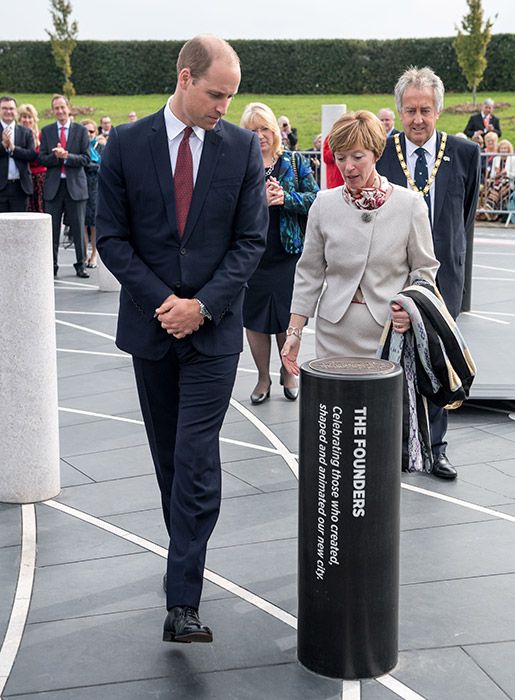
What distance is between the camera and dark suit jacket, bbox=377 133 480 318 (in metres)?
6.42

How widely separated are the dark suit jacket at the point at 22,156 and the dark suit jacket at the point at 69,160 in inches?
7.9

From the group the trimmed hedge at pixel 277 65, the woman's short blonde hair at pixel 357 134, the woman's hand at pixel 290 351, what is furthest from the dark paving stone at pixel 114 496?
the trimmed hedge at pixel 277 65

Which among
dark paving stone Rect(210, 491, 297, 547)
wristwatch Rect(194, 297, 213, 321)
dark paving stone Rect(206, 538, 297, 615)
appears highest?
wristwatch Rect(194, 297, 213, 321)

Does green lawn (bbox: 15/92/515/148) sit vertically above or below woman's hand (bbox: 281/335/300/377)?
above

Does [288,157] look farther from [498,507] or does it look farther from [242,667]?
[242,667]

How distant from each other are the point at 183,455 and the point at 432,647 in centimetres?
124

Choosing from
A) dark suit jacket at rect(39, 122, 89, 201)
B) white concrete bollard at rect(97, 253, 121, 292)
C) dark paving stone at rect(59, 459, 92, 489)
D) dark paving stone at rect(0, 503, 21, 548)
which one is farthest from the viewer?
dark suit jacket at rect(39, 122, 89, 201)

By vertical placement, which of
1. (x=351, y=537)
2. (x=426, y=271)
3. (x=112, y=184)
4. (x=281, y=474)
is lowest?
(x=281, y=474)

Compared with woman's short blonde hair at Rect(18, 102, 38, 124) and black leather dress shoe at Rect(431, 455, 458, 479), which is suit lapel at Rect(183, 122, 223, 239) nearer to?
black leather dress shoe at Rect(431, 455, 458, 479)

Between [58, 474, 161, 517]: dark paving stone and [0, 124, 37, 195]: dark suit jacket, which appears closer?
[58, 474, 161, 517]: dark paving stone

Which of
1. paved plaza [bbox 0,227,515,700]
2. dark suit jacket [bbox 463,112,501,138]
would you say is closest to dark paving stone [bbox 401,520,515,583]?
paved plaza [bbox 0,227,515,700]

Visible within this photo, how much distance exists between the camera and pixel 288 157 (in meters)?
8.09

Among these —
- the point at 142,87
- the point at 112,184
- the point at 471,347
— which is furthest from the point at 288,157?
the point at 142,87

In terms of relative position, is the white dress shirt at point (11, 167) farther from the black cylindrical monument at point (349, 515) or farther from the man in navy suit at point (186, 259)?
the black cylindrical monument at point (349, 515)
